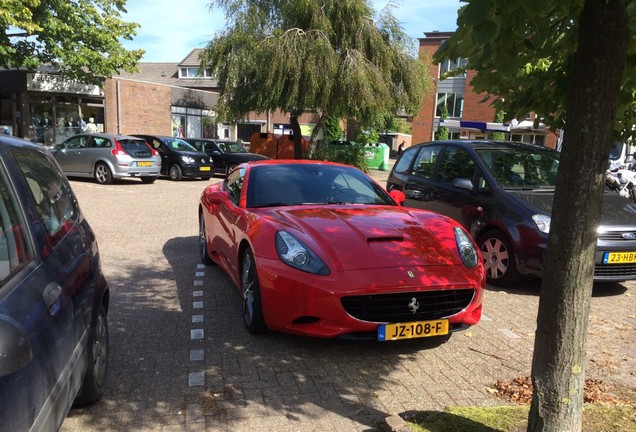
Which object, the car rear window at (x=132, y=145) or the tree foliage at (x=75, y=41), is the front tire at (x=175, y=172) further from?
the tree foliage at (x=75, y=41)

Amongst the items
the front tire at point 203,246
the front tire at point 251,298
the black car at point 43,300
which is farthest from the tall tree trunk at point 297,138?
the black car at point 43,300

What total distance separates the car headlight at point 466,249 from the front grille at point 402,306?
1.09 ft

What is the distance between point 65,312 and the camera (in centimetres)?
235

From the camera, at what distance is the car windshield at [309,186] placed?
193 inches

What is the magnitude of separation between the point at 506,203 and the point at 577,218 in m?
3.81

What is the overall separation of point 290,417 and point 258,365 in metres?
0.71

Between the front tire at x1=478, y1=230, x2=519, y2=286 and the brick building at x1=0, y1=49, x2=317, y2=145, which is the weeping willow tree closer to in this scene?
the brick building at x1=0, y1=49, x2=317, y2=145

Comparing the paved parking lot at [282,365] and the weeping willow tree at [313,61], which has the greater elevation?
the weeping willow tree at [313,61]

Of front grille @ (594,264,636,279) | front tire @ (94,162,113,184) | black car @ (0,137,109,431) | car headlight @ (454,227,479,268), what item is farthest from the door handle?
front tire @ (94,162,113,184)

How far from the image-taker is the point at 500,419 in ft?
9.18

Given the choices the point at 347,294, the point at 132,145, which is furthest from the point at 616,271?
the point at 132,145

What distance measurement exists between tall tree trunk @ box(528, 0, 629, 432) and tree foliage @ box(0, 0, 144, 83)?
19.0 metres

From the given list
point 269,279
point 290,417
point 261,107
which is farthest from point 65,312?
point 261,107

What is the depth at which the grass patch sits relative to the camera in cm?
271
